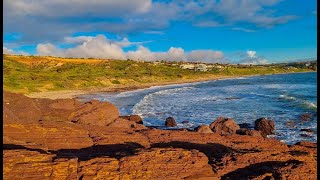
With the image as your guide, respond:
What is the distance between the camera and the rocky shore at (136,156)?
33.6 ft

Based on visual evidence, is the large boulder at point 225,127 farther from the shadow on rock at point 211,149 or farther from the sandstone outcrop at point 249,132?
the shadow on rock at point 211,149

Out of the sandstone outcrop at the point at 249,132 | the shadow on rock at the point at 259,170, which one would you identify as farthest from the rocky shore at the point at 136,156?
the sandstone outcrop at the point at 249,132

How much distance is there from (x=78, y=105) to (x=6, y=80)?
79.7m

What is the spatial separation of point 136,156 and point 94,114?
1538 cm

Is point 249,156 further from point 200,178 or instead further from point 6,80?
point 6,80

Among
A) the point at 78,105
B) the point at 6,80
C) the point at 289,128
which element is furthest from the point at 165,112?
the point at 6,80

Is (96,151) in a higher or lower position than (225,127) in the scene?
higher

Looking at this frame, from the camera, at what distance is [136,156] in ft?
36.4

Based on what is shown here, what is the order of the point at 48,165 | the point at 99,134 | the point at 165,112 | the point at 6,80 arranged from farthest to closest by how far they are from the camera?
the point at 6,80 < the point at 165,112 < the point at 99,134 < the point at 48,165

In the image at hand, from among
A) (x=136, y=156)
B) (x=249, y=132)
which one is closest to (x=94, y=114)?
(x=249, y=132)

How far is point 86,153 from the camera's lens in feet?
42.4

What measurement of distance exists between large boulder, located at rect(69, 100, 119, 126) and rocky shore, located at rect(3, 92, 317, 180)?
213 inches

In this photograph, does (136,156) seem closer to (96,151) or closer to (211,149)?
(96,151)

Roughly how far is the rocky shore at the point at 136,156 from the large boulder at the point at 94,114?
17.8 ft
